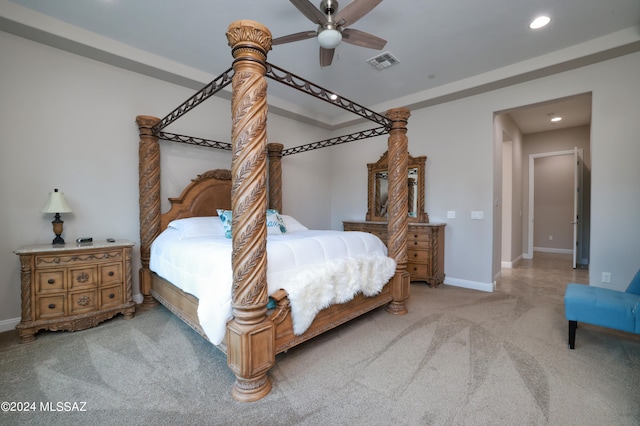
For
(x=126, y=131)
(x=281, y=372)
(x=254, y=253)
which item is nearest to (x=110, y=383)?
(x=281, y=372)

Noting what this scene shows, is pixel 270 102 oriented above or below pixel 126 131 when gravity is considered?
above

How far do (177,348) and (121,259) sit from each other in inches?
46.7

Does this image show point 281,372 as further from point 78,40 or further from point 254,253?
point 78,40

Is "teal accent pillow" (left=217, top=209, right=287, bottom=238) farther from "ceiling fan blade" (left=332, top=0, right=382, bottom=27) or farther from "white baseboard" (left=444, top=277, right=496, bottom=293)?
"white baseboard" (left=444, top=277, right=496, bottom=293)

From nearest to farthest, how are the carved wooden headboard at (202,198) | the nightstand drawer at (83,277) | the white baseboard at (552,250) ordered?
1. the nightstand drawer at (83,277)
2. the carved wooden headboard at (202,198)
3. the white baseboard at (552,250)

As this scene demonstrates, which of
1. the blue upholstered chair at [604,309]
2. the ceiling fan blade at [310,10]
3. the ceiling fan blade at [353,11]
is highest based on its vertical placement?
the ceiling fan blade at [353,11]

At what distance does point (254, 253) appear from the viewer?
65.0 inches

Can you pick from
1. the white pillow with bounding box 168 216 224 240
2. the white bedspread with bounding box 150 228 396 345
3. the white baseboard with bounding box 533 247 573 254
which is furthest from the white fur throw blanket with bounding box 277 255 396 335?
the white baseboard with bounding box 533 247 573 254

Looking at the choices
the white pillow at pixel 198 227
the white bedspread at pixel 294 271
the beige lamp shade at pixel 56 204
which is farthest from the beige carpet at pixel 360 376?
the beige lamp shade at pixel 56 204

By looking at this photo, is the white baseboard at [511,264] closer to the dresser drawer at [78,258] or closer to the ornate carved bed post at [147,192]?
the ornate carved bed post at [147,192]

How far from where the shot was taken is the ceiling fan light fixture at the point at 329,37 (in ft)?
6.84

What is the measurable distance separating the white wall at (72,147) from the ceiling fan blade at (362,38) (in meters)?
2.48

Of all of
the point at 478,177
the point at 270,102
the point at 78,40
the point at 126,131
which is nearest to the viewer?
the point at 78,40

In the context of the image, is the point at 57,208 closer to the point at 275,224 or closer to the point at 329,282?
the point at 275,224
